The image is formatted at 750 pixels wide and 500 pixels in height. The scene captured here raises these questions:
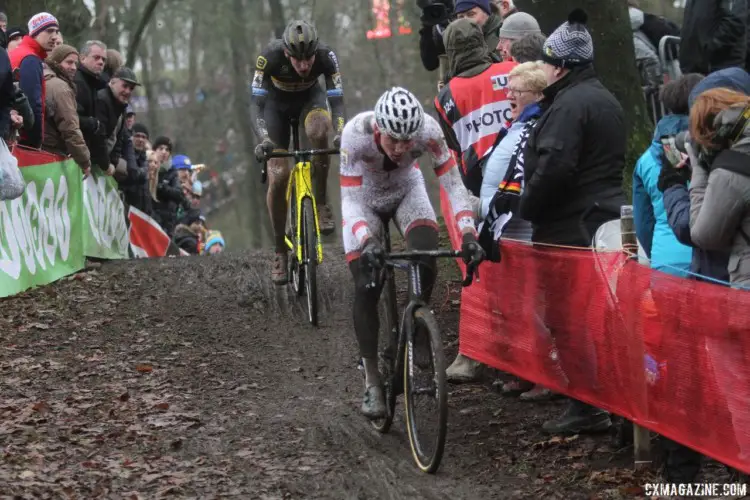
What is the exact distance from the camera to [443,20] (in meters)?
11.3

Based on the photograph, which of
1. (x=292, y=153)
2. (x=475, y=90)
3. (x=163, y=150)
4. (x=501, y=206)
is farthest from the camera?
(x=163, y=150)

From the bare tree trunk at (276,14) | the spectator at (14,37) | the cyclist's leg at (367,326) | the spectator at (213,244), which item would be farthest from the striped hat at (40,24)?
the bare tree trunk at (276,14)

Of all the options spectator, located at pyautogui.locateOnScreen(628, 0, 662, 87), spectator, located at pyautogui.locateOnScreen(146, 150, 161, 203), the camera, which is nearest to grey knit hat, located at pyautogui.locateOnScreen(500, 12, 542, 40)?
the camera

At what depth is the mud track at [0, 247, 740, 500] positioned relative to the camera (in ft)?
22.0

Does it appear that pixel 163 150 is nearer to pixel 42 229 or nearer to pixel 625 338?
pixel 42 229

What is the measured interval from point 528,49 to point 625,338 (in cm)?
325

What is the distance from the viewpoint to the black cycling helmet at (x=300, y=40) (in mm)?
10961

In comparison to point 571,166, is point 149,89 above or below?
below

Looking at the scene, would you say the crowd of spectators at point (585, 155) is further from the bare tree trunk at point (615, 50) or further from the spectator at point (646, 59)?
the spectator at point (646, 59)

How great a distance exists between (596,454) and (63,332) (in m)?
5.71

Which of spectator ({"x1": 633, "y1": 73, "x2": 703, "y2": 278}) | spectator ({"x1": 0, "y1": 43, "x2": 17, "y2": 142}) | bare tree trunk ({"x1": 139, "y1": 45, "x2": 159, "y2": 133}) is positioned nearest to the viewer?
spectator ({"x1": 633, "y1": 73, "x2": 703, "y2": 278})

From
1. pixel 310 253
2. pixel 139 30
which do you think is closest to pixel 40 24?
pixel 310 253

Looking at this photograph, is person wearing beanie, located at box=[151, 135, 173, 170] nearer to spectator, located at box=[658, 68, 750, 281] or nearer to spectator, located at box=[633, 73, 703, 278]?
spectator, located at box=[633, 73, 703, 278]

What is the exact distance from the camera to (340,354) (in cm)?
1018
